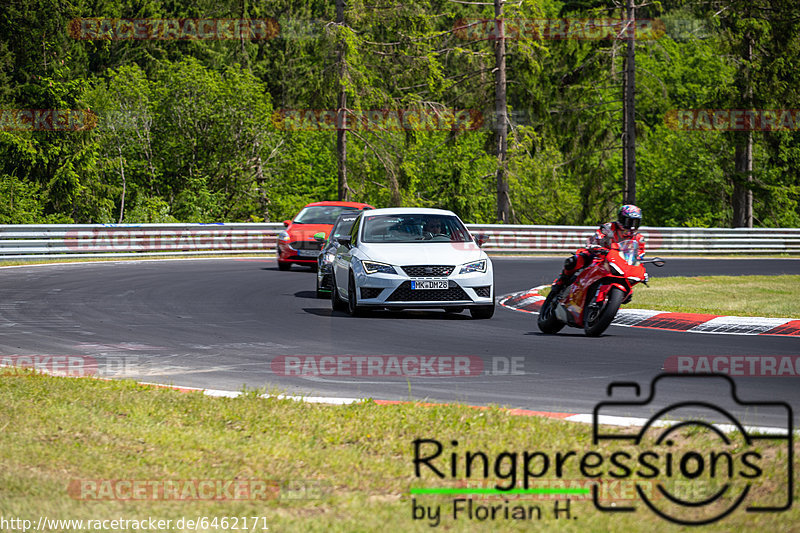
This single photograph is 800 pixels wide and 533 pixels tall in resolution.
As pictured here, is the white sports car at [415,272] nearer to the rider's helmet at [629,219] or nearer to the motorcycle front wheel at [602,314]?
the motorcycle front wheel at [602,314]

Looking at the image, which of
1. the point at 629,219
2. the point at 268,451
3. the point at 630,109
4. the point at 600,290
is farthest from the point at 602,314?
the point at 630,109

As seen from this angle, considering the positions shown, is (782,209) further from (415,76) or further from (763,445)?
(763,445)

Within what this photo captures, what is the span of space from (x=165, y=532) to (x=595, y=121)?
4612cm

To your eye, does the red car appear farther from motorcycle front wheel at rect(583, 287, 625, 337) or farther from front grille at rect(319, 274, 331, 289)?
motorcycle front wheel at rect(583, 287, 625, 337)

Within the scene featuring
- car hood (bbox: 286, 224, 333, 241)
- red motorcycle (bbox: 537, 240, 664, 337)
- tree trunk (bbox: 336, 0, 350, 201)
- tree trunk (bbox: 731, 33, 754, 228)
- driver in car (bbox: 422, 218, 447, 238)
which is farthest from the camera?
tree trunk (bbox: 731, 33, 754, 228)

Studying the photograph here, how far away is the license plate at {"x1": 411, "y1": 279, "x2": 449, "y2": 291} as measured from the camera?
1501cm

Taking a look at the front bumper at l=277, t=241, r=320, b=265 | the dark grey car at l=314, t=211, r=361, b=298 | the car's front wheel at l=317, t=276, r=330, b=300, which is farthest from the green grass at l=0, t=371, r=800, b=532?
the front bumper at l=277, t=241, r=320, b=265

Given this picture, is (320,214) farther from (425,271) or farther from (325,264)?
(425,271)

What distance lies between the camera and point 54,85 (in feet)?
144

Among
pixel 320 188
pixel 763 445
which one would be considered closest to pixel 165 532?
pixel 763 445

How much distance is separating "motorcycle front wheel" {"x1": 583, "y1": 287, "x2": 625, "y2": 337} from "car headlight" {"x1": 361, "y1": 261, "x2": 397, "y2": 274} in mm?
3169

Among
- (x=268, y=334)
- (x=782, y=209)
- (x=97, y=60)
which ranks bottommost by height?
(x=782, y=209)

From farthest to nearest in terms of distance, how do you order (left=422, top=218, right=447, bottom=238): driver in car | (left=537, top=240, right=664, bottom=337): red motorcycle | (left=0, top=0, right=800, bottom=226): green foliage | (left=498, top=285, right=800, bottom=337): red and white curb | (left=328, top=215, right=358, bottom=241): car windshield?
(left=0, top=0, right=800, bottom=226): green foliage
(left=328, top=215, right=358, bottom=241): car windshield
(left=422, top=218, right=447, bottom=238): driver in car
(left=498, top=285, right=800, bottom=337): red and white curb
(left=537, top=240, right=664, bottom=337): red motorcycle

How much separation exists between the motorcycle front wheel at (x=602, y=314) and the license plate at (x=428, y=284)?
2.51 m
